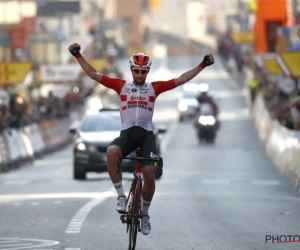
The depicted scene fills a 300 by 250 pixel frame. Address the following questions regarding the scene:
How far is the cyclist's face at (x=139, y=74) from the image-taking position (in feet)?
44.8

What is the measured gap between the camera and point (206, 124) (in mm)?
47781

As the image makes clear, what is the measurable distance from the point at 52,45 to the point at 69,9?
926 cm

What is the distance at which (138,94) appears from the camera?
13812mm

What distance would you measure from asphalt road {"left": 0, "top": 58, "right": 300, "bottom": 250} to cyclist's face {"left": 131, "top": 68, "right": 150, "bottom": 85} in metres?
1.75

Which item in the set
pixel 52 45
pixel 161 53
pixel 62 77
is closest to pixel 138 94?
pixel 62 77

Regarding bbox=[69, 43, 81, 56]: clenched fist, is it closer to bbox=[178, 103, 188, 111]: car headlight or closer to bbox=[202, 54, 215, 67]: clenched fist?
bbox=[202, 54, 215, 67]: clenched fist

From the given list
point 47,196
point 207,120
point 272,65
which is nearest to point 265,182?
point 47,196

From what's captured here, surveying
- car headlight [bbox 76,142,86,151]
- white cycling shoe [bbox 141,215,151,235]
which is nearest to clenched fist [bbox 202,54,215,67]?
white cycling shoe [bbox 141,215,151,235]

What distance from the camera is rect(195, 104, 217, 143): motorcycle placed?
156 ft

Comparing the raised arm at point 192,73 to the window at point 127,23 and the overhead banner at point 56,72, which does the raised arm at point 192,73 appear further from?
the window at point 127,23

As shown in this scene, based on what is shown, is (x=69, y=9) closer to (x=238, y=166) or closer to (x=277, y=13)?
(x=277, y=13)

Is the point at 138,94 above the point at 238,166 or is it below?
above

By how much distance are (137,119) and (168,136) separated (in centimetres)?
4348

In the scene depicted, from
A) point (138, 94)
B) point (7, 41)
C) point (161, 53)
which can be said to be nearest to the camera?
point (138, 94)
